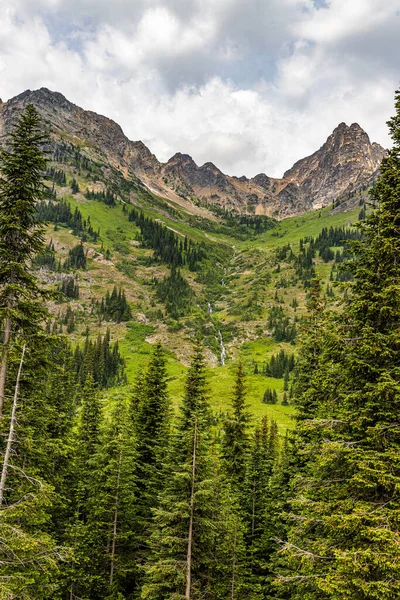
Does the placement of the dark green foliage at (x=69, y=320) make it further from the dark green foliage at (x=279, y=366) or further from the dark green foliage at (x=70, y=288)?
the dark green foliage at (x=279, y=366)

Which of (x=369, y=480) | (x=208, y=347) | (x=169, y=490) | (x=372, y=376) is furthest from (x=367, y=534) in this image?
(x=208, y=347)

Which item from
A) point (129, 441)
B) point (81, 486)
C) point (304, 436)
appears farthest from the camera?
point (81, 486)

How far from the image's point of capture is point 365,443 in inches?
469

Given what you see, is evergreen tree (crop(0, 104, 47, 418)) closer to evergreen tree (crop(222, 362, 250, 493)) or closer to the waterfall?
evergreen tree (crop(222, 362, 250, 493))

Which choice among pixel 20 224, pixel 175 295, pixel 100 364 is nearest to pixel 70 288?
pixel 175 295

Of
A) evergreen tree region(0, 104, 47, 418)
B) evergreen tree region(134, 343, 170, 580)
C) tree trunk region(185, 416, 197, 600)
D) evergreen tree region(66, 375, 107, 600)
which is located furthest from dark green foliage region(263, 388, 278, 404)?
evergreen tree region(0, 104, 47, 418)

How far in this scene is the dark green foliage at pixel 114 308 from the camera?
159 meters

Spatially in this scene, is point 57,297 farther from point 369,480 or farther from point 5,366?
point 369,480

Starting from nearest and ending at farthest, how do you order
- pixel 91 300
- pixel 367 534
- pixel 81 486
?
pixel 367 534, pixel 81 486, pixel 91 300

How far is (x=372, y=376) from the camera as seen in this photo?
40.5ft

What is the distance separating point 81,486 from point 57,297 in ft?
64.8

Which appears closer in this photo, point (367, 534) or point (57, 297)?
point (367, 534)

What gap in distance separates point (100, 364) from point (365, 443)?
343 ft

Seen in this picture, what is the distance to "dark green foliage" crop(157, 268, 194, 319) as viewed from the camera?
170750 millimetres
